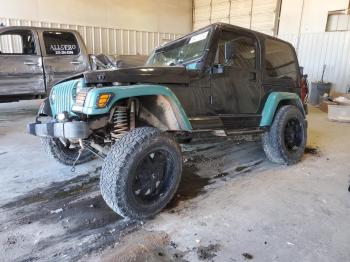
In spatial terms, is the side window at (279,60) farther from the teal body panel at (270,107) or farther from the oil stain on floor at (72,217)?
the oil stain on floor at (72,217)

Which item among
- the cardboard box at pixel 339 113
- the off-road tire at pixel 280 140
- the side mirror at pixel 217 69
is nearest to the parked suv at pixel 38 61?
the side mirror at pixel 217 69

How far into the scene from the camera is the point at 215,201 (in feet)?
9.27

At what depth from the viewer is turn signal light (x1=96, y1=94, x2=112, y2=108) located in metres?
2.23

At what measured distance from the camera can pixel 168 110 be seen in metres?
2.71

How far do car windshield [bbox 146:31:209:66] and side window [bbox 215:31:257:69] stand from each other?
20 centimetres

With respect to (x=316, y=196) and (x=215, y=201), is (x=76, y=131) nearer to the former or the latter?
(x=215, y=201)

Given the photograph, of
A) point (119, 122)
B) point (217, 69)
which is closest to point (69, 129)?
point (119, 122)

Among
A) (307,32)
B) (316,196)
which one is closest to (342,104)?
(307,32)

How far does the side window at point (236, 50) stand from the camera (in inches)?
119

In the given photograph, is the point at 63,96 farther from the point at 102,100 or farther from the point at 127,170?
the point at 127,170

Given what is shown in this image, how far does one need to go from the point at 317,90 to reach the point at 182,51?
7.75 m

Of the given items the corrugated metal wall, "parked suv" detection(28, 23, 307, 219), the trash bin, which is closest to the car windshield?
"parked suv" detection(28, 23, 307, 219)

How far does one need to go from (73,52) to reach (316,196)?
552 cm

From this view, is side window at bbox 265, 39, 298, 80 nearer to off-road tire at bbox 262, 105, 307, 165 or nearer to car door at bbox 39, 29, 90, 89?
off-road tire at bbox 262, 105, 307, 165
